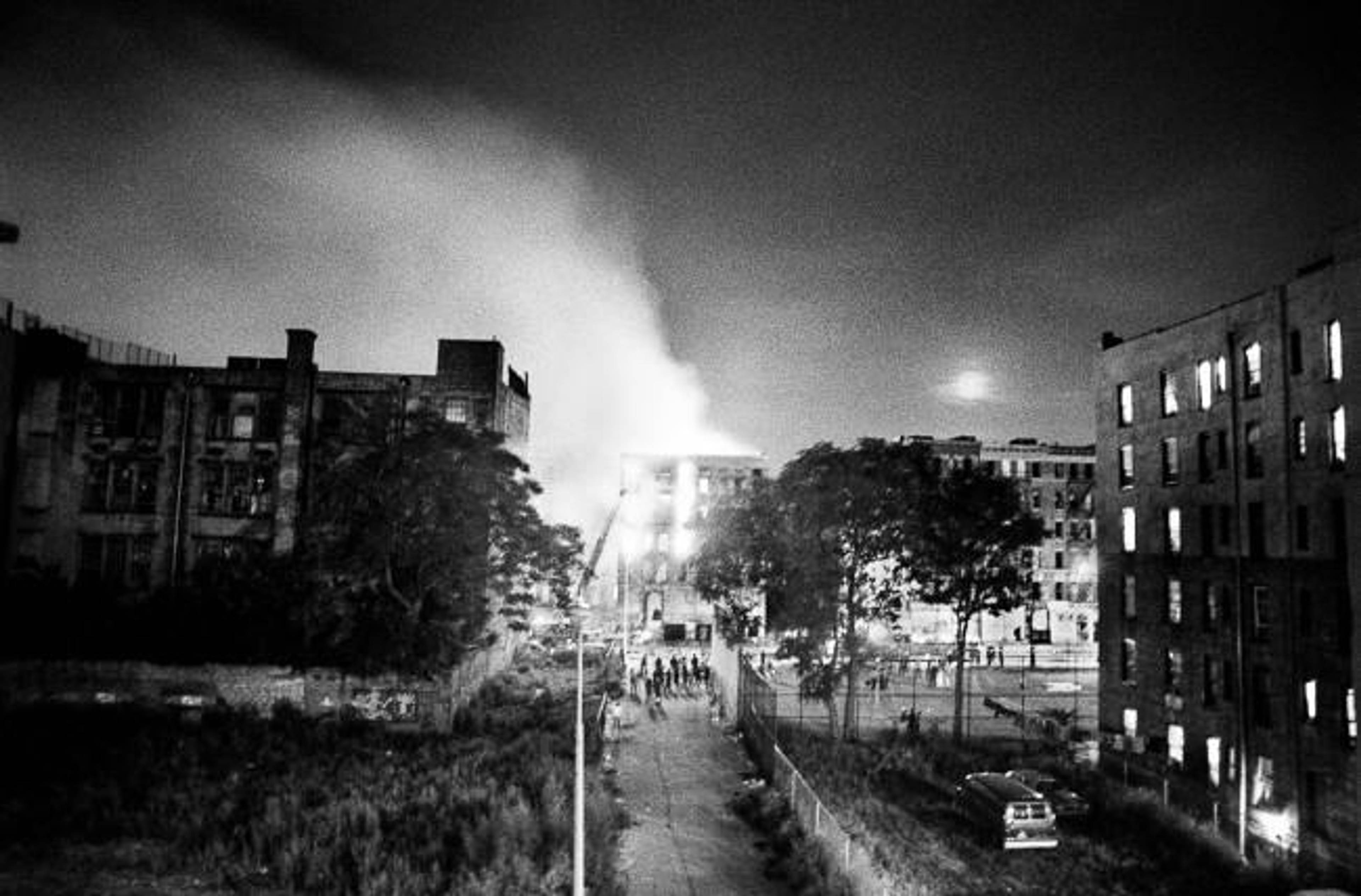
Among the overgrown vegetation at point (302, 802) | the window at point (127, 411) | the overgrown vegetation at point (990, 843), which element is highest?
the window at point (127, 411)

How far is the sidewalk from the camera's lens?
22.3 metres

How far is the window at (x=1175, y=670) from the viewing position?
37.9 metres

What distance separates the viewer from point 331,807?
2375 cm

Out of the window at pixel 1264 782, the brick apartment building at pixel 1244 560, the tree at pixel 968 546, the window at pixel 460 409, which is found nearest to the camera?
the brick apartment building at pixel 1244 560

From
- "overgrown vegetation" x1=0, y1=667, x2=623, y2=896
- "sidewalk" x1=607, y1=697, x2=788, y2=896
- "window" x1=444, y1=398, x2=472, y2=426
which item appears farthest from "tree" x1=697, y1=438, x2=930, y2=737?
"window" x1=444, y1=398, x2=472, y2=426

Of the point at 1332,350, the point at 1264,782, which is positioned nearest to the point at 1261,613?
the point at 1264,782

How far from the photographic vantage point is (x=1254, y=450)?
116 ft

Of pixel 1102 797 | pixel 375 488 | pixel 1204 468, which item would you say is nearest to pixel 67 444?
pixel 375 488

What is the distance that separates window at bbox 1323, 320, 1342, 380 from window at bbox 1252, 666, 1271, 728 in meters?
10.5

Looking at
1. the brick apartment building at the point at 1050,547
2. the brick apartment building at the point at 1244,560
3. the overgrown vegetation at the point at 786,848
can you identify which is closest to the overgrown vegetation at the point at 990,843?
the overgrown vegetation at the point at 786,848

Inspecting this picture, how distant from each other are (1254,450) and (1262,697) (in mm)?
8950

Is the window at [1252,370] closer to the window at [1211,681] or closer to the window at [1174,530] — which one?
the window at [1174,530]

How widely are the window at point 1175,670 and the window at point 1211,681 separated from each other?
3.37ft

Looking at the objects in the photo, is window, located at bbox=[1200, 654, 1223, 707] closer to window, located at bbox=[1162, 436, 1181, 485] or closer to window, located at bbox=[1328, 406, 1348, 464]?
window, located at bbox=[1162, 436, 1181, 485]
